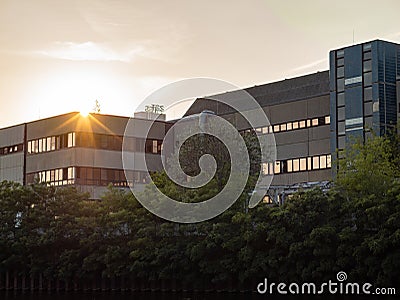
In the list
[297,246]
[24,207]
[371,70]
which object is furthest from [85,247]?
[371,70]

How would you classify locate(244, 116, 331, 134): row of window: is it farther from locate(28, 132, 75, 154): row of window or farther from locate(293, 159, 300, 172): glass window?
locate(28, 132, 75, 154): row of window

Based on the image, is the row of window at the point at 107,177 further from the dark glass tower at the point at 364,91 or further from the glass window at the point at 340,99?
the glass window at the point at 340,99

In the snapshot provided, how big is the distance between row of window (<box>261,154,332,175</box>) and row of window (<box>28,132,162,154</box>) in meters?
13.0

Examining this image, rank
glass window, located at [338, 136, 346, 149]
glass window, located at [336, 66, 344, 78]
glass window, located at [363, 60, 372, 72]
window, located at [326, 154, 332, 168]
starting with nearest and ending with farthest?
glass window, located at [363, 60, 372, 72] < glass window, located at [338, 136, 346, 149] < glass window, located at [336, 66, 344, 78] < window, located at [326, 154, 332, 168]

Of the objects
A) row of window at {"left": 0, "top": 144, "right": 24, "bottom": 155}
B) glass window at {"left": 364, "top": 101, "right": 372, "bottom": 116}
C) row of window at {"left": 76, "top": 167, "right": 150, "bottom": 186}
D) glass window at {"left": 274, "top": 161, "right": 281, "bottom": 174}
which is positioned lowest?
row of window at {"left": 76, "top": 167, "right": 150, "bottom": 186}

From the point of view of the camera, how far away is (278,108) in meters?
92.9

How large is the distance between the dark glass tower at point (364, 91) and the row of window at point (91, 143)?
21.2 meters

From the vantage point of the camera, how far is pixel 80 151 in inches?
3435

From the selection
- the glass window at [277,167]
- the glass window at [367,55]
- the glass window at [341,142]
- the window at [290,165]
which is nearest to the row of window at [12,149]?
the glass window at [277,167]

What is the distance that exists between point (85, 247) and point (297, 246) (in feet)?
66.1

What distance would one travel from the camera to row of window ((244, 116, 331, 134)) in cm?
8766

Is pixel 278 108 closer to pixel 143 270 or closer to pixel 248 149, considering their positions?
pixel 248 149

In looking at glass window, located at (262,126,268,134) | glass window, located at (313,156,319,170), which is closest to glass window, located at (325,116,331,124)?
glass window, located at (313,156,319,170)

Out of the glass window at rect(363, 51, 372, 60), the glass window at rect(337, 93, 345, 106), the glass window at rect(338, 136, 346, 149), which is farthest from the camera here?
the glass window at rect(337, 93, 345, 106)
